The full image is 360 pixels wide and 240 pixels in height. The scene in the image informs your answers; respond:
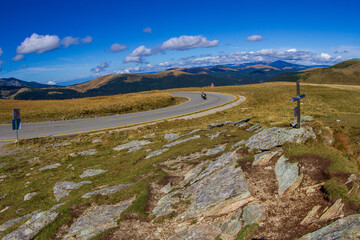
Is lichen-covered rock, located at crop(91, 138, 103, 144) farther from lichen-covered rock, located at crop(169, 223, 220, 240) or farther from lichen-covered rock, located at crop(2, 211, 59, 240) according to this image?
lichen-covered rock, located at crop(169, 223, 220, 240)

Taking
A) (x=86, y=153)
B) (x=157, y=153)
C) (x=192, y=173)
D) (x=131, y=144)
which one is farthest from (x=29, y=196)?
(x=131, y=144)

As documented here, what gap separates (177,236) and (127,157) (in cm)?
1130

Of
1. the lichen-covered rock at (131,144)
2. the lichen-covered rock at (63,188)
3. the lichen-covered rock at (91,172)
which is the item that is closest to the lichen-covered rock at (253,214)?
the lichen-covered rock at (63,188)

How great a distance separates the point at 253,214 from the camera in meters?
7.76

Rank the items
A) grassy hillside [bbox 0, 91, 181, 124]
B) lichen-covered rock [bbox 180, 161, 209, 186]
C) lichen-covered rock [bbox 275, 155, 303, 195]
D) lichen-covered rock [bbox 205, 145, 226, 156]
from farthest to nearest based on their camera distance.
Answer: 1. grassy hillside [bbox 0, 91, 181, 124]
2. lichen-covered rock [bbox 205, 145, 226, 156]
3. lichen-covered rock [bbox 180, 161, 209, 186]
4. lichen-covered rock [bbox 275, 155, 303, 195]

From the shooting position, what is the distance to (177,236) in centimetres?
813

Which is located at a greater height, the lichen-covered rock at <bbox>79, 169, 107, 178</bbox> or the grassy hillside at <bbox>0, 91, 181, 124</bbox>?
the grassy hillside at <bbox>0, 91, 181, 124</bbox>

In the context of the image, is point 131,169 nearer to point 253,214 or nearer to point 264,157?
point 264,157

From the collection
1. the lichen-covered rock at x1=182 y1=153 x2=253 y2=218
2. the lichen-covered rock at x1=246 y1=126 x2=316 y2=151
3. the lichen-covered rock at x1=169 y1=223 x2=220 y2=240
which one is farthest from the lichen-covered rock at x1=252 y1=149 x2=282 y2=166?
the lichen-covered rock at x1=169 y1=223 x2=220 y2=240

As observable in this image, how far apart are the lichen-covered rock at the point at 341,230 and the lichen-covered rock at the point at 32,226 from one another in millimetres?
10294

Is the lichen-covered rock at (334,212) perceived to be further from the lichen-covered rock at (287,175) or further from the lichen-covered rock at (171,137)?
→ the lichen-covered rock at (171,137)

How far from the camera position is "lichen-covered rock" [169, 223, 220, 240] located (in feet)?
25.0

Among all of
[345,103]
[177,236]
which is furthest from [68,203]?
[345,103]

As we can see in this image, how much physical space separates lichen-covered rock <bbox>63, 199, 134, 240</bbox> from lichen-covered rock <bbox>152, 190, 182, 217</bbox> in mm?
1526
